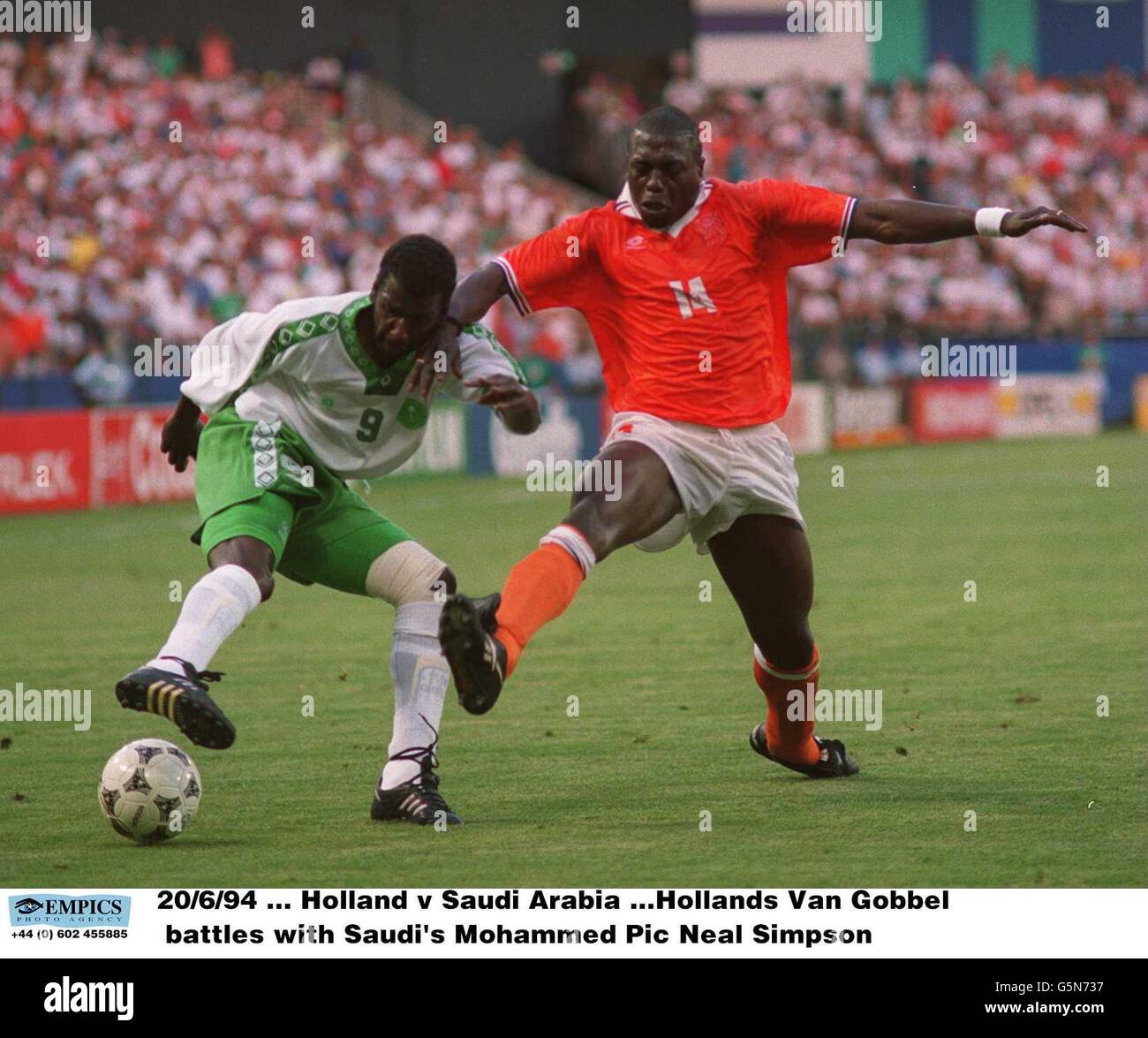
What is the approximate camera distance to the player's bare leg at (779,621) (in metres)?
6.44

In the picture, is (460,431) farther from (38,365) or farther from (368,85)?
(368,85)

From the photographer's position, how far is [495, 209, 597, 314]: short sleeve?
637cm

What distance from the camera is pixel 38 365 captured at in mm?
19312

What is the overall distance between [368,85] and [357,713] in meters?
23.2

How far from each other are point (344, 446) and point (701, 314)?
1220 mm

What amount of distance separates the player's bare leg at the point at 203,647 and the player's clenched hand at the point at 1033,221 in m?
2.42

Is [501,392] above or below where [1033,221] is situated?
below

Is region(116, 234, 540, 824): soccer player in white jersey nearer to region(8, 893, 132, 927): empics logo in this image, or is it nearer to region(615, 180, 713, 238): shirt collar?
region(615, 180, 713, 238): shirt collar

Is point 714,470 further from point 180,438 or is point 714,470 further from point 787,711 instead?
point 180,438

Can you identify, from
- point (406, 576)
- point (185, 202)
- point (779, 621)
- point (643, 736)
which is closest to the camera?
point (406, 576)

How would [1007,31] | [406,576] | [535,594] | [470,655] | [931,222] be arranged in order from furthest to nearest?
[1007,31] < [406,576] < [931,222] < [535,594] < [470,655]

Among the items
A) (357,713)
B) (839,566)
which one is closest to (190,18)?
(839,566)

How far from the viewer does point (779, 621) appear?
6.68 metres

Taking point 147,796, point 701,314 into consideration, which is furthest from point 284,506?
point 701,314
